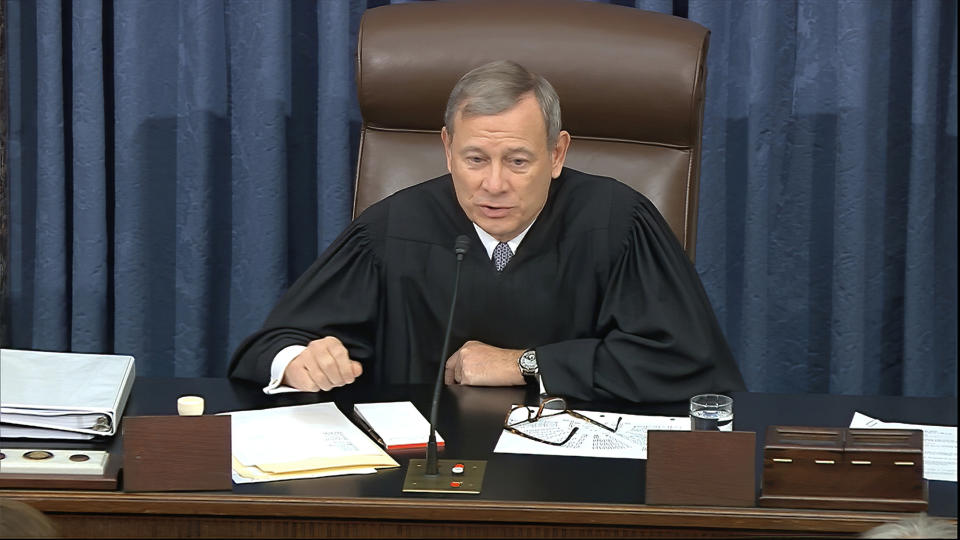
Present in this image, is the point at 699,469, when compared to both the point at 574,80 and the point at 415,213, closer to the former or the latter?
the point at 415,213

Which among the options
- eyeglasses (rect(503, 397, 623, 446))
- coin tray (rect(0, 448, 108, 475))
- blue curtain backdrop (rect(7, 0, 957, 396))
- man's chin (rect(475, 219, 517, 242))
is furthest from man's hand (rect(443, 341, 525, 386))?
blue curtain backdrop (rect(7, 0, 957, 396))

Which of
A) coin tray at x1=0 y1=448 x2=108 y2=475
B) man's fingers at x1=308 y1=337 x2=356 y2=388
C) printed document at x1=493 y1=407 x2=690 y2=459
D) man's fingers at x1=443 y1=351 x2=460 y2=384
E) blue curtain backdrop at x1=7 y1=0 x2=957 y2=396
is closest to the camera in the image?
coin tray at x1=0 y1=448 x2=108 y2=475

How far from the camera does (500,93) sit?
2.51m

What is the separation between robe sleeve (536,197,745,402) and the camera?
7.68 ft

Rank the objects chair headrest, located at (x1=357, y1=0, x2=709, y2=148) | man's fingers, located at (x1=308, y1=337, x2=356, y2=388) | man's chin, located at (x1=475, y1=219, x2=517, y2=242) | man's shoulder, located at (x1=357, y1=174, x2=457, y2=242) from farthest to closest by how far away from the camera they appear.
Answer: chair headrest, located at (x1=357, y1=0, x2=709, y2=148)
man's shoulder, located at (x1=357, y1=174, x2=457, y2=242)
man's chin, located at (x1=475, y1=219, x2=517, y2=242)
man's fingers, located at (x1=308, y1=337, x2=356, y2=388)

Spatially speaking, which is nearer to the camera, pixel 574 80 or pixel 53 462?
pixel 53 462

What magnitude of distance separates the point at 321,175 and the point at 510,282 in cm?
113

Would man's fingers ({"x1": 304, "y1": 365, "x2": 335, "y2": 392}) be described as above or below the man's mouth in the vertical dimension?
below

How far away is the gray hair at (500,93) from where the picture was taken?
250 cm

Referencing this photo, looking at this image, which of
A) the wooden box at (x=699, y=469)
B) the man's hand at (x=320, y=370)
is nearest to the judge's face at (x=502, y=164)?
the man's hand at (x=320, y=370)

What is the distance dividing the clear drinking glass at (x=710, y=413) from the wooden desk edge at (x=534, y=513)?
0.72ft

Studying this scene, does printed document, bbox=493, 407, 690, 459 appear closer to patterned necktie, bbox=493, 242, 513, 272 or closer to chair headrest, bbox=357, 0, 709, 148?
patterned necktie, bbox=493, 242, 513, 272

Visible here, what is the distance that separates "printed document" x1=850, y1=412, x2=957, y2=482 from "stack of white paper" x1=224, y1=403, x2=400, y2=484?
78 cm

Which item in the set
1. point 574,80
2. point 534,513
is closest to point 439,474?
point 534,513
